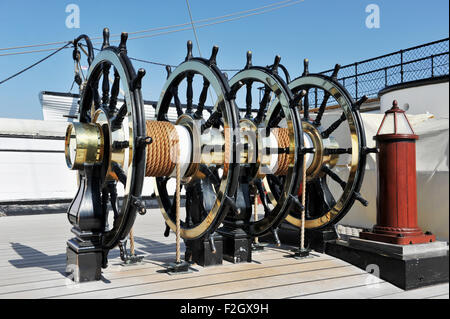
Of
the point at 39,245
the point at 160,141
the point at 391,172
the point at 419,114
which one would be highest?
the point at 419,114

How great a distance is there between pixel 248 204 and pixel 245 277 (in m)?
0.87

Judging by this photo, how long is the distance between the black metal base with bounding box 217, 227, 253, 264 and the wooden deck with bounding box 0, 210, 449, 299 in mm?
100

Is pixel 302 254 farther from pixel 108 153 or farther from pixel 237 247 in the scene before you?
pixel 108 153

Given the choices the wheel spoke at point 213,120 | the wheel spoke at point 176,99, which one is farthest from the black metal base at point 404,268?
the wheel spoke at point 176,99

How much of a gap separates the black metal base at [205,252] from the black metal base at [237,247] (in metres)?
0.16

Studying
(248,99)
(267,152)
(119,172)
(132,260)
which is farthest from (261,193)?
(119,172)

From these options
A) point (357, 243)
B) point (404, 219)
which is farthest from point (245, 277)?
point (404, 219)

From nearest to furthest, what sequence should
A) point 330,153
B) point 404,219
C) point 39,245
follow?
point 404,219, point 330,153, point 39,245

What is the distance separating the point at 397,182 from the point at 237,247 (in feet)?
4.70

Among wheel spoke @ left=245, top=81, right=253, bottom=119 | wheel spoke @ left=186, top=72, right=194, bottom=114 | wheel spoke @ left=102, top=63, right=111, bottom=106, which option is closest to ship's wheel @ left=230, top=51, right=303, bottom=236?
wheel spoke @ left=245, top=81, right=253, bottom=119

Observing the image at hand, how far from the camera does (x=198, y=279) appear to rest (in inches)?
121

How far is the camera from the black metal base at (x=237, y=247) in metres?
3.67

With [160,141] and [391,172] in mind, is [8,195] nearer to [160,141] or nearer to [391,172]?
[160,141]
